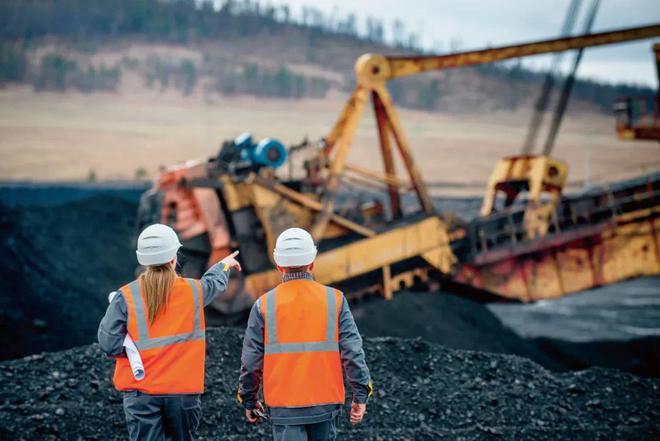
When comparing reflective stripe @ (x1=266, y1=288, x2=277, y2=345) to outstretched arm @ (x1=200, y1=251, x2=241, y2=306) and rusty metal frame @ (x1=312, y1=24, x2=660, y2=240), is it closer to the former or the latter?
outstretched arm @ (x1=200, y1=251, x2=241, y2=306)

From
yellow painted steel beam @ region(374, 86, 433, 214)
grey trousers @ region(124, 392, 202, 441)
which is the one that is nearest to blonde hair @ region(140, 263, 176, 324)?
grey trousers @ region(124, 392, 202, 441)

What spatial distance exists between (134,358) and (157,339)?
0.12 metres

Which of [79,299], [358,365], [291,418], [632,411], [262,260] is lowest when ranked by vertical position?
[79,299]

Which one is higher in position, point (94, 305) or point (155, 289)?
point (155, 289)

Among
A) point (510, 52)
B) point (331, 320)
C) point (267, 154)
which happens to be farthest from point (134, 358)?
point (510, 52)

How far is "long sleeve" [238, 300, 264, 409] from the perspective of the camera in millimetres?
2738

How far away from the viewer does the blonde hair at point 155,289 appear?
9.02ft

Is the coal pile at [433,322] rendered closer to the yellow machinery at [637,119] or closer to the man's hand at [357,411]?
the yellow machinery at [637,119]

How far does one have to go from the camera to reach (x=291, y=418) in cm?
266

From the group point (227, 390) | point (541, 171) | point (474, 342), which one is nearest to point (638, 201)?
point (541, 171)

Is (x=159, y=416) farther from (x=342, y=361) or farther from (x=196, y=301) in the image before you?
(x=342, y=361)

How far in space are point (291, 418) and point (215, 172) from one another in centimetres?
530

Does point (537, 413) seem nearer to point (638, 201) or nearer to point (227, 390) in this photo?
point (227, 390)

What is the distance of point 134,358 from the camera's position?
8.95ft
